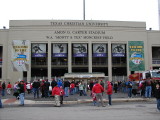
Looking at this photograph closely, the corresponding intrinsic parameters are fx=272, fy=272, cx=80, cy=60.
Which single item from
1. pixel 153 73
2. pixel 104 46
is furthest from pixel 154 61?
pixel 153 73

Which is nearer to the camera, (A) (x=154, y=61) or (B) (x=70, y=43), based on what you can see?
(B) (x=70, y=43)

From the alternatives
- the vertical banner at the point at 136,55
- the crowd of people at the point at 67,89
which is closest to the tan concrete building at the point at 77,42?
the vertical banner at the point at 136,55

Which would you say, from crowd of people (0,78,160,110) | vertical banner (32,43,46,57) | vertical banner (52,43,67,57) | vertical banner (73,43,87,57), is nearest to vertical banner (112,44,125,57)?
vertical banner (73,43,87,57)

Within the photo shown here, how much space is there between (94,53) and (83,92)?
2509 cm

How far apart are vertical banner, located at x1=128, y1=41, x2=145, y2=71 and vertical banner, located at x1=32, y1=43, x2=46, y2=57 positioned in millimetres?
16424

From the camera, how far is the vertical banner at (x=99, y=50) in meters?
52.8

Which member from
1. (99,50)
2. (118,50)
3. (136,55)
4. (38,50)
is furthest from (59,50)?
(136,55)

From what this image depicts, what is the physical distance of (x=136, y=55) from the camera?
51.5m

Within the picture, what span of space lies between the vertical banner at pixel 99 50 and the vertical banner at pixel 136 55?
16.3 ft

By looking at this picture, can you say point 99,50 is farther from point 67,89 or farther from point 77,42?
point 67,89

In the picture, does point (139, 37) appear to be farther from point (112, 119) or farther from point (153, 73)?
point (112, 119)

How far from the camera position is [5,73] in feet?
170

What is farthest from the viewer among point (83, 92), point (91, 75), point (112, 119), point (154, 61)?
point (154, 61)

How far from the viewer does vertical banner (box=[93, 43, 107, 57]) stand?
5284cm
